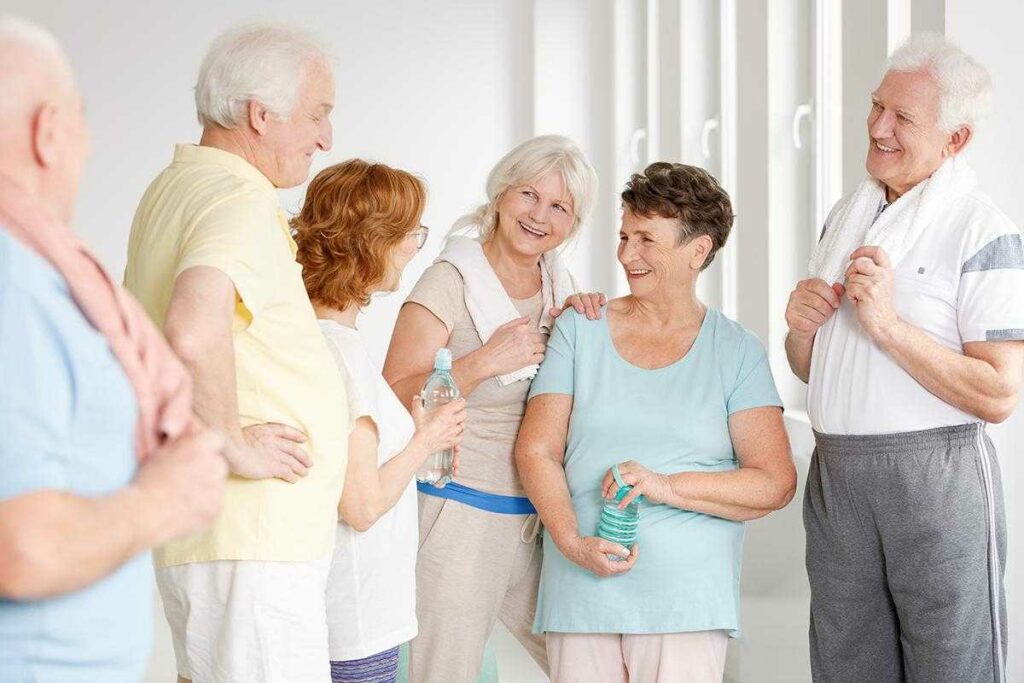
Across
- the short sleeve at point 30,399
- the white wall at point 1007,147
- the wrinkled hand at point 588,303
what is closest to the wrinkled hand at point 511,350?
the wrinkled hand at point 588,303

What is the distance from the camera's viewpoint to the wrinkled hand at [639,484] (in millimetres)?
2188

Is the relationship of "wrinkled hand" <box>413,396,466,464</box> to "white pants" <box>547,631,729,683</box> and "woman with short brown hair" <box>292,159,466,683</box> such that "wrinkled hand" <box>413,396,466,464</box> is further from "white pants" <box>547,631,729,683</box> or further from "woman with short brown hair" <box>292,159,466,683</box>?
"white pants" <box>547,631,729,683</box>

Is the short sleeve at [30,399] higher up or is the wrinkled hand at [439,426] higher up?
the short sleeve at [30,399]

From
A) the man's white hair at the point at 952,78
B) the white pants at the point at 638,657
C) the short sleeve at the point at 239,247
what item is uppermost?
the man's white hair at the point at 952,78

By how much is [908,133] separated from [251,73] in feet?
4.05

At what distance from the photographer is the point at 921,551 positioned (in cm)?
215

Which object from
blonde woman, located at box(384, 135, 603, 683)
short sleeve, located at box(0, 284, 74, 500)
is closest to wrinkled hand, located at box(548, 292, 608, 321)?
blonde woman, located at box(384, 135, 603, 683)

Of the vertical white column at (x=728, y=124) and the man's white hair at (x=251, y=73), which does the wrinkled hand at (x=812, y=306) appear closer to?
the man's white hair at (x=251, y=73)

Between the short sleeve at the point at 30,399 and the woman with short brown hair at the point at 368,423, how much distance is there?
0.93 metres

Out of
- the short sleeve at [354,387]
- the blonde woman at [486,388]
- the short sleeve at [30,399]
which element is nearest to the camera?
the short sleeve at [30,399]

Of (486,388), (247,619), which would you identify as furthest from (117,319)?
(486,388)

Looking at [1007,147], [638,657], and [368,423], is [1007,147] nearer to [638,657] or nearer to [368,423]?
[638,657]

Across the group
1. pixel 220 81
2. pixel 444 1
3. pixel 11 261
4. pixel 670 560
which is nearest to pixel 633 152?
pixel 444 1

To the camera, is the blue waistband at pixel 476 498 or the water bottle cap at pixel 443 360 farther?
the blue waistband at pixel 476 498
